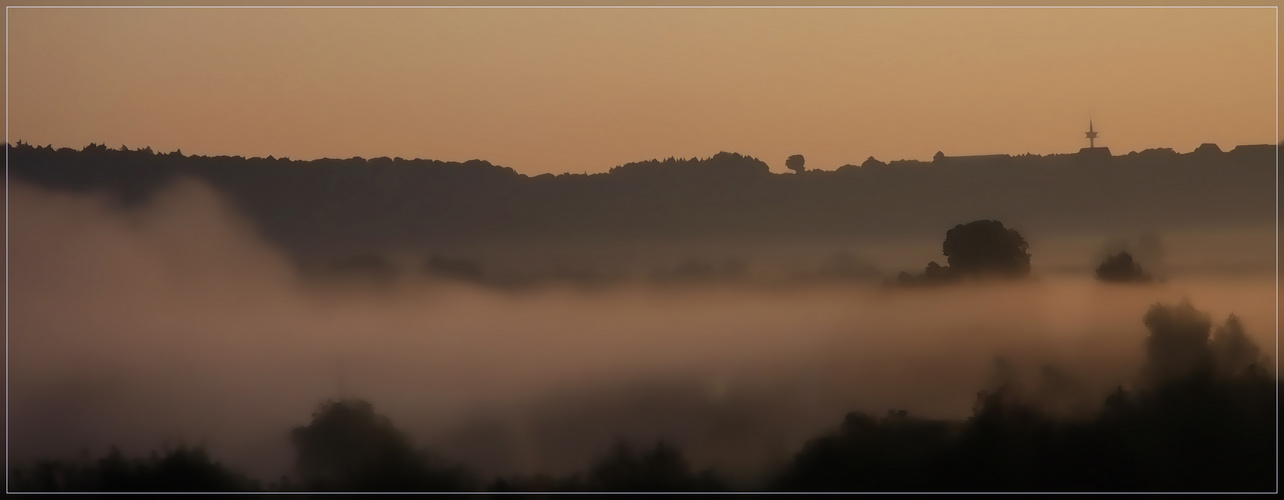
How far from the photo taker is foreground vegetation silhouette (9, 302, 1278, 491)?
5.41 meters

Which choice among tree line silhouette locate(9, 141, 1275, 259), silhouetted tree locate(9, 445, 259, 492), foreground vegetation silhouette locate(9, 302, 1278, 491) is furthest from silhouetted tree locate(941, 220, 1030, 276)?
silhouetted tree locate(9, 445, 259, 492)

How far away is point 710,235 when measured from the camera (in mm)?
5492

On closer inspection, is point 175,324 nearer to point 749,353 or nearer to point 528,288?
point 528,288

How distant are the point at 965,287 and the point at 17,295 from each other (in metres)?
4.06

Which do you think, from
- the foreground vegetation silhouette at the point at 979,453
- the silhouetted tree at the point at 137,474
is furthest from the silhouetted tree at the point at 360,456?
the silhouetted tree at the point at 137,474

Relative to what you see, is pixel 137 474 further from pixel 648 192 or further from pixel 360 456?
pixel 648 192

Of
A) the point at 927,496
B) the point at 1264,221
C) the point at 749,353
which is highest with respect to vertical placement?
the point at 1264,221

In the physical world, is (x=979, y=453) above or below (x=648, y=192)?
below

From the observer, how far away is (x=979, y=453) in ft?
18.0

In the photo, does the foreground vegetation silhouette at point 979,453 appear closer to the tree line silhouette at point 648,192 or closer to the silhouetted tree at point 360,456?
the silhouetted tree at point 360,456

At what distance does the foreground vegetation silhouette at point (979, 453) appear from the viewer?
5.41 m

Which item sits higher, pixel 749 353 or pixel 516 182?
pixel 516 182

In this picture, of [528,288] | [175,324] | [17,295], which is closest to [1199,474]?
[528,288]

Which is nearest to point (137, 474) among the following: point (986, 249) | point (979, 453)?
point (979, 453)
